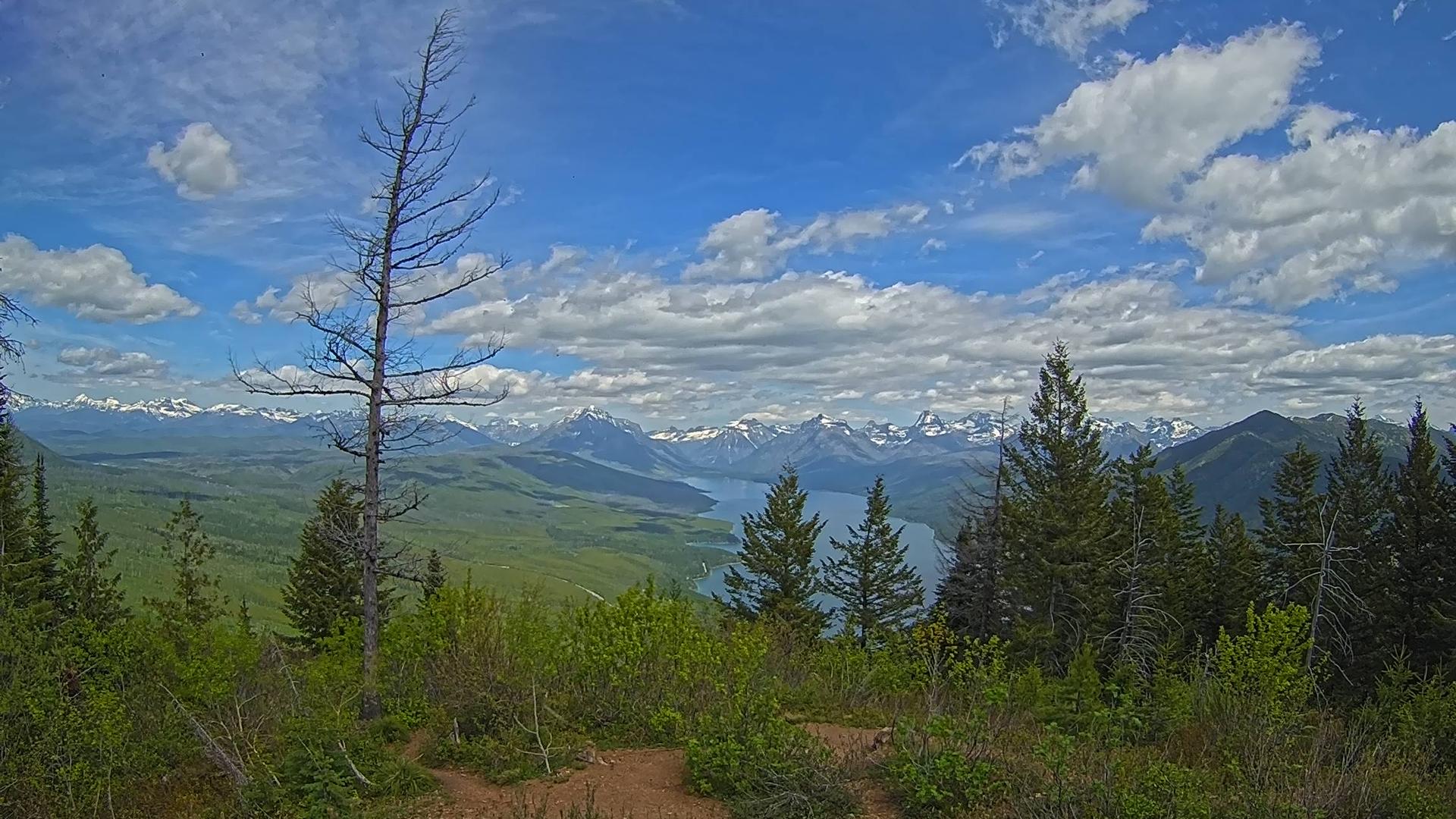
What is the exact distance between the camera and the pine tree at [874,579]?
30.8 m

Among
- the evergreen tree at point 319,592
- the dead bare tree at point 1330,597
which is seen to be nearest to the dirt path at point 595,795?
the dead bare tree at point 1330,597

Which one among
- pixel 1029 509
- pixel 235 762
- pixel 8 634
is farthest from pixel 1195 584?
pixel 8 634

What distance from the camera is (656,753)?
33.6ft

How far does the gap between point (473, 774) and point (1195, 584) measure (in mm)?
30488

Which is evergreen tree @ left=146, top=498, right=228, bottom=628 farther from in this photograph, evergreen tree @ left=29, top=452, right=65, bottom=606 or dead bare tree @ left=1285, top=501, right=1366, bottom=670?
dead bare tree @ left=1285, top=501, right=1366, bottom=670

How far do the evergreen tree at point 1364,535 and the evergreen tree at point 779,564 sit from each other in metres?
16.4

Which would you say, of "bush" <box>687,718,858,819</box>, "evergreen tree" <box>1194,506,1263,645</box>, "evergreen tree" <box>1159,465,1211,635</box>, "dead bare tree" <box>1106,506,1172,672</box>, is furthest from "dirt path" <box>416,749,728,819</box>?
"evergreen tree" <box>1194,506,1263,645</box>

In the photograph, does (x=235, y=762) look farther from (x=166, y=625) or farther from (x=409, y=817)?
(x=166, y=625)

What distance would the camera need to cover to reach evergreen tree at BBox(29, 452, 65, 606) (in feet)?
83.7

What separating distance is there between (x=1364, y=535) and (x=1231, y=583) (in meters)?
4.59

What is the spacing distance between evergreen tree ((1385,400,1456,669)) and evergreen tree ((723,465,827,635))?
18.4m

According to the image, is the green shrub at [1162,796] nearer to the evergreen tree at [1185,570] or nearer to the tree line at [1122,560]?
the tree line at [1122,560]

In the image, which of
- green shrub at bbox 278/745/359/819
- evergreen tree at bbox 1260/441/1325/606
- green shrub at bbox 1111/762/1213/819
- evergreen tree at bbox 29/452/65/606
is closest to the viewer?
green shrub at bbox 1111/762/1213/819

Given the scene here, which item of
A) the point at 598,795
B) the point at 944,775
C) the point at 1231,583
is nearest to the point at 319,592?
the point at 598,795
